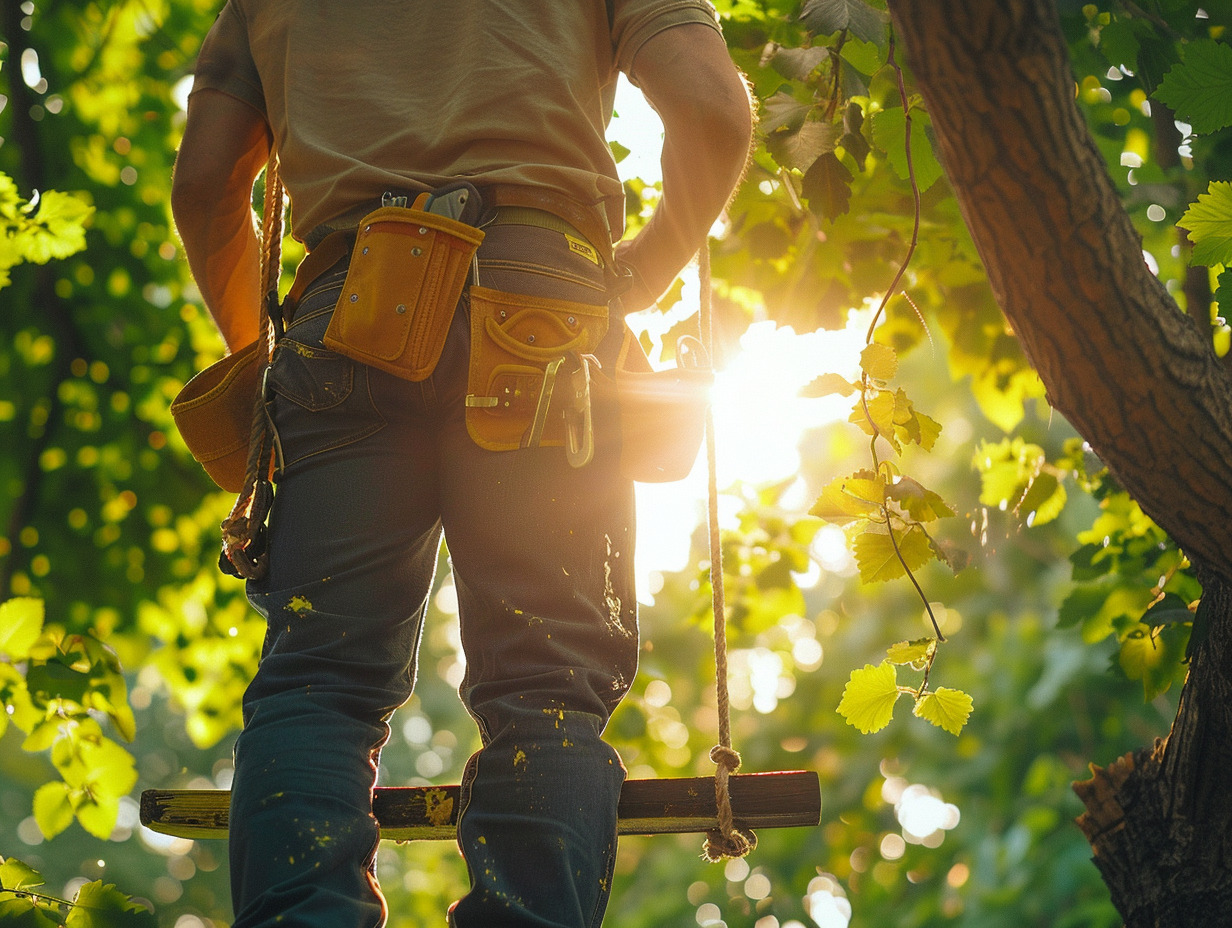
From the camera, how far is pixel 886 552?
181 centimetres

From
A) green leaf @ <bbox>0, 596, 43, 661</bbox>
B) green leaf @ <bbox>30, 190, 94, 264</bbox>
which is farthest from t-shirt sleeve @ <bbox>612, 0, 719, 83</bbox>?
A: green leaf @ <bbox>0, 596, 43, 661</bbox>

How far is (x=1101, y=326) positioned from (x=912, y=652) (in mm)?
639

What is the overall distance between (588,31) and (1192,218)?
0.98 m

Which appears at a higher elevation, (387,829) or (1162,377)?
(1162,377)

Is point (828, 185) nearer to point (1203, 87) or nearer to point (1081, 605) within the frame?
point (1203, 87)

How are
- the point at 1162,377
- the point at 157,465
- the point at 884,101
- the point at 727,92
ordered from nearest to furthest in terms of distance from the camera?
the point at 1162,377 → the point at 727,92 → the point at 884,101 → the point at 157,465

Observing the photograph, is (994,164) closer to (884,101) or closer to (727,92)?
(727,92)

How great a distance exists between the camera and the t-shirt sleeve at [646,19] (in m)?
1.58

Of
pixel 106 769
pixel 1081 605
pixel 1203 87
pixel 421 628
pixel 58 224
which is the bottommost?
pixel 106 769

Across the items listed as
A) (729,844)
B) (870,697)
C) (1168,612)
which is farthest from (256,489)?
(1168,612)

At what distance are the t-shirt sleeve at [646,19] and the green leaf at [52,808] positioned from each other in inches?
97.6

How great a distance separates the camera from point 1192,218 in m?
1.68

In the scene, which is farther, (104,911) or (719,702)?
(104,911)

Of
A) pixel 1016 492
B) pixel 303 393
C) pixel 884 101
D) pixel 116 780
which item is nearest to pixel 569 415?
pixel 303 393
